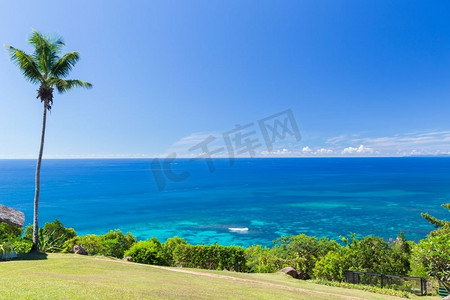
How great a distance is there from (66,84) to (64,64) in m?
1.42

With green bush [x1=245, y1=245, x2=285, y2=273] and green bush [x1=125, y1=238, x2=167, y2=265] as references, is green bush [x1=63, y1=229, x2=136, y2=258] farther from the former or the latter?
green bush [x1=245, y1=245, x2=285, y2=273]

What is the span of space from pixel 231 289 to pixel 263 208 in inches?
2475

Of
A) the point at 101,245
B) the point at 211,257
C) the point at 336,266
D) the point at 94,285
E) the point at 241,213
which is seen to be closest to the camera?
the point at 94,285

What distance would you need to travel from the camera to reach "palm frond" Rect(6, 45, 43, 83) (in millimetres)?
16375

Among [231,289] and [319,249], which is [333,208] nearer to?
[319,249]

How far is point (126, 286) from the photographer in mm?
9000

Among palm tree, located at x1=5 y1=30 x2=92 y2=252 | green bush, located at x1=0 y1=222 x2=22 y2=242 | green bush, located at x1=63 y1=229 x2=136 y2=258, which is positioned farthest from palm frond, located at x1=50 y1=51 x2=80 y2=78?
green bush, located at x1=63 y1=229 x2=136 y2=258

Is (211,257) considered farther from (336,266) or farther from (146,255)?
(336,266)

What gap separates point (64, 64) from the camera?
17906 millimetres

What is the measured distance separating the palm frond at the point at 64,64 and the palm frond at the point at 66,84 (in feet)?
1.97

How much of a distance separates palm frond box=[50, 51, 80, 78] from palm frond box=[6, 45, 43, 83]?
877 millimetres

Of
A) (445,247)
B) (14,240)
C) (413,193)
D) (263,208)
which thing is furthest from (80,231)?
(413,193)

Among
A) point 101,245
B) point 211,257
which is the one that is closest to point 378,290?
point 211,257

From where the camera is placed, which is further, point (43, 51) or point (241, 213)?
point (241, 213)
